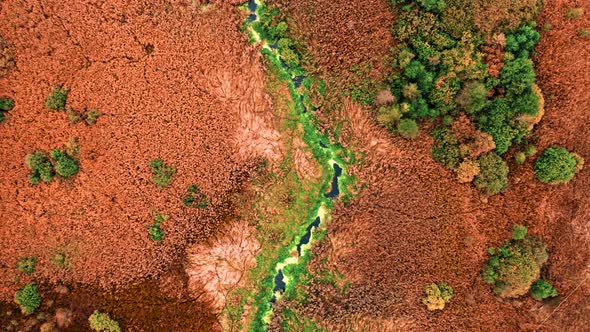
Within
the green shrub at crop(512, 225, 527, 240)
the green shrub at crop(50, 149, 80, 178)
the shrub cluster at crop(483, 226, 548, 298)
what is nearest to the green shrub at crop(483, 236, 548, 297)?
the shrub cluster at crop(483, 226, 548, 298)

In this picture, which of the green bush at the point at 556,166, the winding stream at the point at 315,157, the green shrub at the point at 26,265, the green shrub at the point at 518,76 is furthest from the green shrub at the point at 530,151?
the green shrub at the point at 26,265

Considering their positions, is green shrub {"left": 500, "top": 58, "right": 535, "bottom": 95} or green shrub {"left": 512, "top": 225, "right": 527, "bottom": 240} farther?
green shrub {"left": 512, "top": 225, "right": 527, "bottom": 240}

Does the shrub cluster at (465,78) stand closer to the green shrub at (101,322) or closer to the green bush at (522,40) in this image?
the green bush at (522,40)

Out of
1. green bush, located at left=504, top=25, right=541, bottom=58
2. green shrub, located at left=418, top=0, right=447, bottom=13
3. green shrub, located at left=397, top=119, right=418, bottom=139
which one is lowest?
green shrub, located at left=397, top=119, right=418, bottom=139

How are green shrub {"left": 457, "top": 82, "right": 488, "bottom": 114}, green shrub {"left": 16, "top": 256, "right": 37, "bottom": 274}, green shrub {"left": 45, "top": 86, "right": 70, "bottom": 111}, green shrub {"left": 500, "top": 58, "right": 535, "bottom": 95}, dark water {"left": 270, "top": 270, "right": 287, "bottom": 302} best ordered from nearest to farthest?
green shrub {"left": 500, "top": 58, "right": 535, "bottom": 95}
green shrub {"left": 457, "top": 82, "right": 488, "bottom": 114}
green shrub {"left": 16, "top": 256, "right": 37, "bottom": 274}
green shrub {"left": 45, "top": 86, "right": 70, "bottom": 111}
dark water {"left": 270, "top": 270, "right": 287, "bottom": 302}

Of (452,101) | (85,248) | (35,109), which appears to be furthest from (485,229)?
(35,109)

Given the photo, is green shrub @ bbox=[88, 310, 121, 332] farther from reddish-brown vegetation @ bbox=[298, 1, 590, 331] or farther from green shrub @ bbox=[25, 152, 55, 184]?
reddish-brown vegetation @ bbox=[298, 1, 590, 331]
